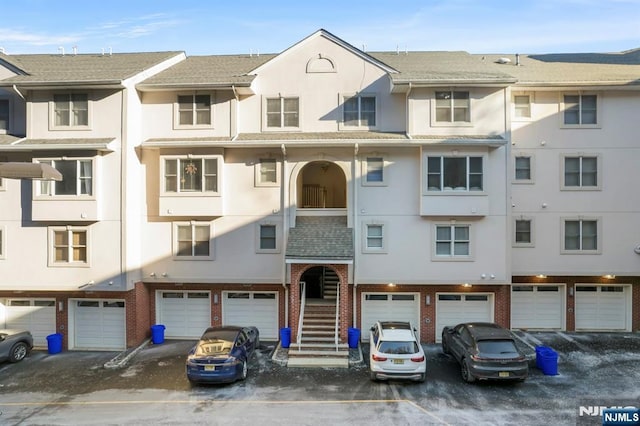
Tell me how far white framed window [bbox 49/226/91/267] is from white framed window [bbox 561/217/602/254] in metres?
20.9

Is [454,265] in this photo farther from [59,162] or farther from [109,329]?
[59,162]

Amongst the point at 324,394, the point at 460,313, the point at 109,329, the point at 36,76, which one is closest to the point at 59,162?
the point at 36,76

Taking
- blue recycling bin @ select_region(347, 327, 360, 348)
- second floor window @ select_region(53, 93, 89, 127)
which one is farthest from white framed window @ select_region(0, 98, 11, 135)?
blue recycling bin @ select_region(347, 327, 360, 348)

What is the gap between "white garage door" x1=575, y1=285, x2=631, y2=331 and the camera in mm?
19391

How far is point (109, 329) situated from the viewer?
18.1 m

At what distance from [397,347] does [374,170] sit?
778cm

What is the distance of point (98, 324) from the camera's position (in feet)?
59.6

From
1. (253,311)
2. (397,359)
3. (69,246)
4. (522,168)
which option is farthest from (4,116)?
(522,168)

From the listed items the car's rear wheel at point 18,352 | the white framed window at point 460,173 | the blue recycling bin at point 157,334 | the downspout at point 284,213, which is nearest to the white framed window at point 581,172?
the white framed window at point 460,173

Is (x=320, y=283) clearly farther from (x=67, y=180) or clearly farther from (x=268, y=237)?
(x=67, y=180)

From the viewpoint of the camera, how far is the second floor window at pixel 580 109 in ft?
61.8

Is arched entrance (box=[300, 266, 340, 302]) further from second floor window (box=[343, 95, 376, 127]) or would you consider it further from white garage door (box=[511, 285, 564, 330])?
white garage door (box=[511, 285, 564, 330])

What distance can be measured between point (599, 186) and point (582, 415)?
11134 millimetres

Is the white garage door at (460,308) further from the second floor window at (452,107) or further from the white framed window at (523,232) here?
the second floor window at (452,107)
